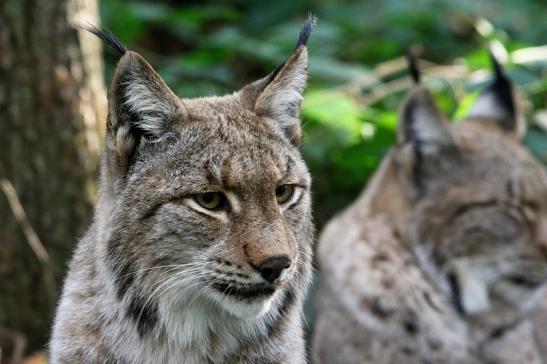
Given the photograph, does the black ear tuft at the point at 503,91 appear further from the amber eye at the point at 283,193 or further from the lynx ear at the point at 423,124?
the amber eye at the point at 283,193

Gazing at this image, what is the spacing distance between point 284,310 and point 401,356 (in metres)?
1.45

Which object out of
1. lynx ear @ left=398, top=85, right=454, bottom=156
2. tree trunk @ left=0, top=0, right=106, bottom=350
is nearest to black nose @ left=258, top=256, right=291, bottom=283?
lynx ear @ left=398, top=85, right=454, bottom=156

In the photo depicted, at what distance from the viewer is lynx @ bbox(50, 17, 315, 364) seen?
368 centimetres

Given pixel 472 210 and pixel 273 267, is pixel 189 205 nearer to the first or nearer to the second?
Answer: pixel 273 267

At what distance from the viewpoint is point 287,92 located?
4.12m

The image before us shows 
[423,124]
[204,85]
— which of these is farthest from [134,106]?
[204,85]

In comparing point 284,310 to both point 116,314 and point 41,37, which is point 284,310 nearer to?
point 116,314

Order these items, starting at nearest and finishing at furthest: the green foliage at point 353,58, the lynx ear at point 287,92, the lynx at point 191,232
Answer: the lynx at point 191,232
the lynx ear at point 287,92
the green foliage at point 353,58

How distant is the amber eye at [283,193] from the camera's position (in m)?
3.86

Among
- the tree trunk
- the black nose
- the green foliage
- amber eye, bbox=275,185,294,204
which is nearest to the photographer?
the black nose

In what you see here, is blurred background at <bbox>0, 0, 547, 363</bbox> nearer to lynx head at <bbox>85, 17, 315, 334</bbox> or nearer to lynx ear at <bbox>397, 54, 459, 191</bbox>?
lynx ear at <bbox>397, 54, 459, 191</bbox>

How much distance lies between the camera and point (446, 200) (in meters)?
5.35

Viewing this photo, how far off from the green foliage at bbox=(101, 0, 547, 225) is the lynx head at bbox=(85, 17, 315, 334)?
2.81 meters

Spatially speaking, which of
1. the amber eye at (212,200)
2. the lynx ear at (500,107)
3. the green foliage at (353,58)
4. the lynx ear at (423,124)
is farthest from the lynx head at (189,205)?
the green foliage at (353,58)
